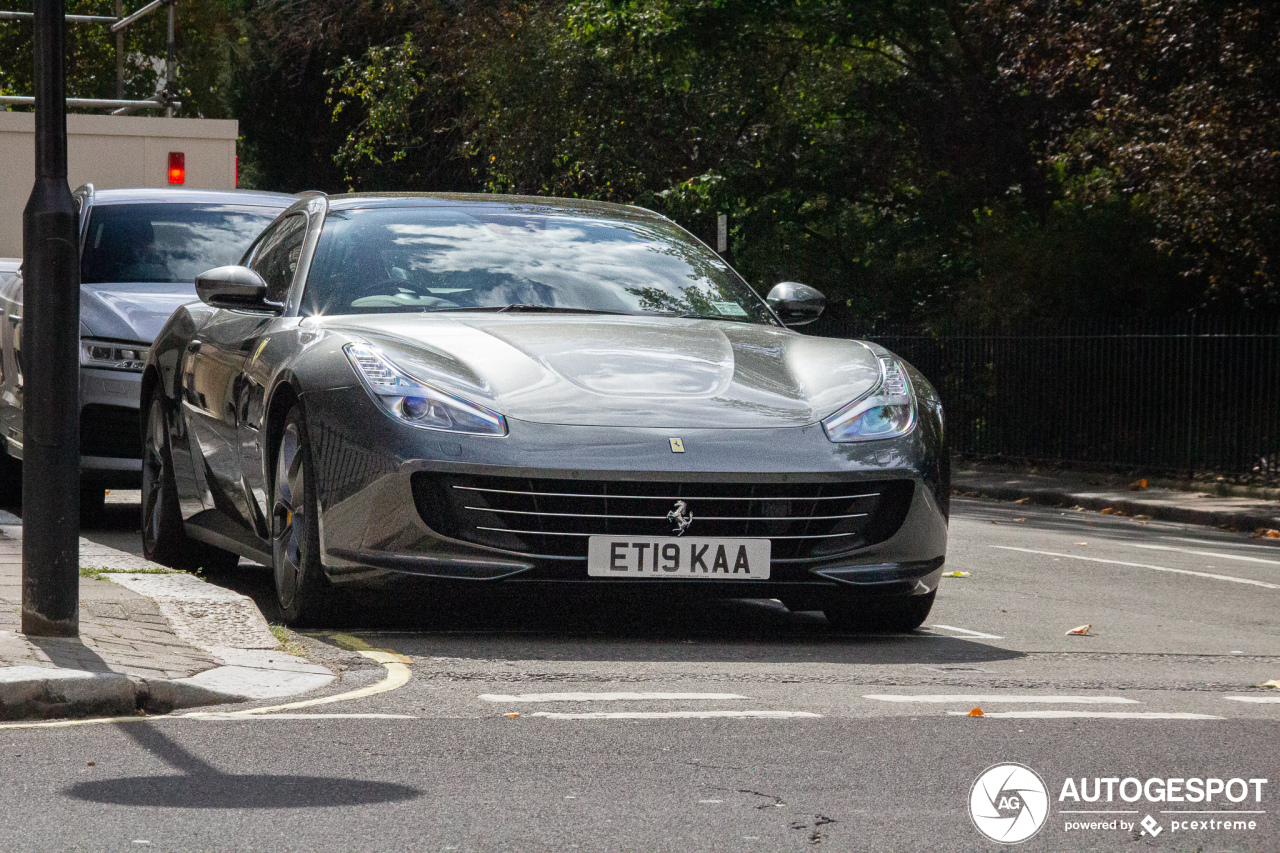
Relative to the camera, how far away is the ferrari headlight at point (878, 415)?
651cm

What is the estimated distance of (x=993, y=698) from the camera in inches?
221

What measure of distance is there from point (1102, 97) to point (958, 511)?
18.0 ft

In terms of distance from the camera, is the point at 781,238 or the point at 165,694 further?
the point at 781,238

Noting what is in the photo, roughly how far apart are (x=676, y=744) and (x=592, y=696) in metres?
0.72

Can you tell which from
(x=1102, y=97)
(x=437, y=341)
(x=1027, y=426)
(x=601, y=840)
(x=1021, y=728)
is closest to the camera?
(x=601, y=840)

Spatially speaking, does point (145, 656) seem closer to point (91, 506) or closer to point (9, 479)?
point (91, 506)

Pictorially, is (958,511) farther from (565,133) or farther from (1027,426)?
(565,133)

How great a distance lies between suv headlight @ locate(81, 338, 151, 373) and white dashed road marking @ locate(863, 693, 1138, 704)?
572 centimetres

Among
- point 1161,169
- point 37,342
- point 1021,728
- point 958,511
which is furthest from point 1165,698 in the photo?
point 1161,169

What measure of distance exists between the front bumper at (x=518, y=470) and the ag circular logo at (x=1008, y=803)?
193 cm

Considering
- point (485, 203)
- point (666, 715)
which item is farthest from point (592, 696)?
point (485, 203)

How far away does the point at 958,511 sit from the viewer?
16312 millimetres

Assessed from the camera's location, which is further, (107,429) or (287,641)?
(107,429)

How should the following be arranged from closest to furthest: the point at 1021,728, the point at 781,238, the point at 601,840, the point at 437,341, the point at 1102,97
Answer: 1. the point at 601,840
2. the point at 1021,728
3. the point at 437,341
4. the point at 1102,97
5. the point at 781,238
